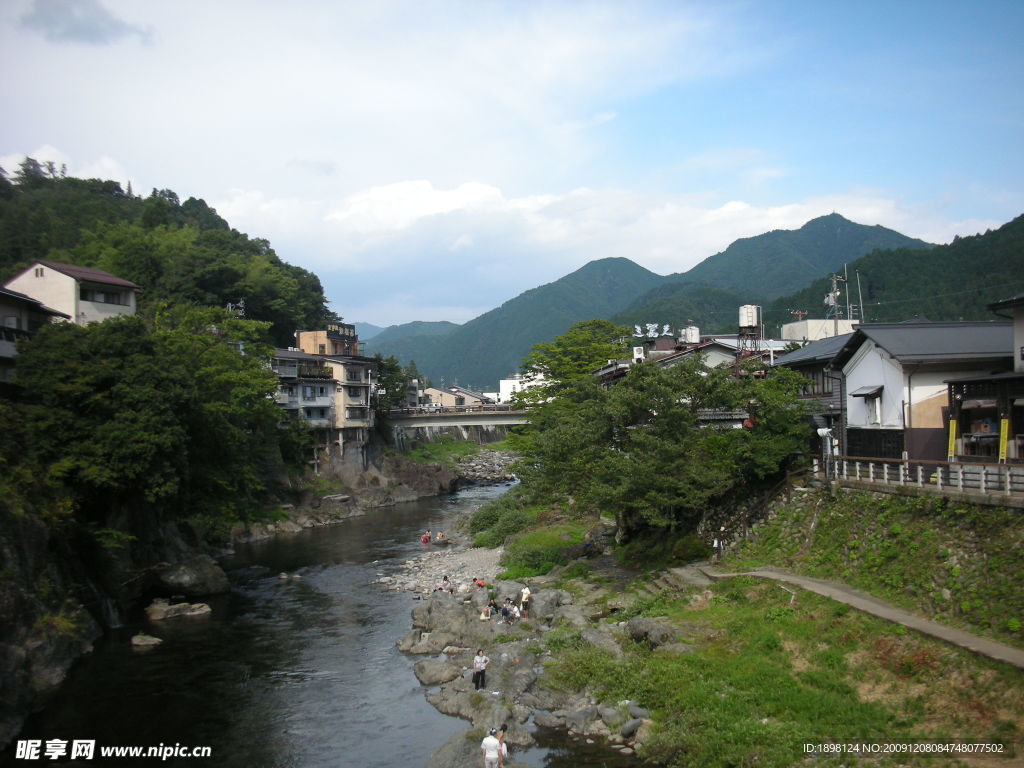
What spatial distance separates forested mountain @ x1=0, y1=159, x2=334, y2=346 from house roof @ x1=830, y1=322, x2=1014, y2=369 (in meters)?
47.3

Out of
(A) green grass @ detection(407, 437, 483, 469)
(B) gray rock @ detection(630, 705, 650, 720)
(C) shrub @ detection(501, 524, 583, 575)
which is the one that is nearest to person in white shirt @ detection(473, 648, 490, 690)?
(B) gray rock @ detection(630, 705, 650, 720)

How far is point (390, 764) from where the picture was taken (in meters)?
17.9

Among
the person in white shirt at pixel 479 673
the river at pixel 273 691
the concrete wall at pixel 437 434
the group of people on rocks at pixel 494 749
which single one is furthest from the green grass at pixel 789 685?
the concrete wall at pixel 437 434

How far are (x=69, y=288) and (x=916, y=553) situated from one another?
151 ft

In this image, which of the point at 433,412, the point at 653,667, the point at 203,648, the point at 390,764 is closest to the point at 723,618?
the point at 653,667

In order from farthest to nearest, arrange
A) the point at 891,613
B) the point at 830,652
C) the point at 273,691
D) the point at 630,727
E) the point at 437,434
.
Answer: the point at 437,434
the point at 273,691
the point at 891,613
the point at 630,727
the point at 830,652

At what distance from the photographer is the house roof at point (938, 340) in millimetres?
25344

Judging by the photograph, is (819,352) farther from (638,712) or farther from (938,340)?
(638,712)

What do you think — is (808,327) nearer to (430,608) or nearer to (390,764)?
(430,608)

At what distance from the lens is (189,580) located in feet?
112

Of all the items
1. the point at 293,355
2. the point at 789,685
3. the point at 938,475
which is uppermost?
the point at 293,355

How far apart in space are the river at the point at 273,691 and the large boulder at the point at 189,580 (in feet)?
3.09

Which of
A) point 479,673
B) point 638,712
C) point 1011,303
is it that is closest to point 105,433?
point 479,673

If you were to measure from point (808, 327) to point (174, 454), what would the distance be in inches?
1759
